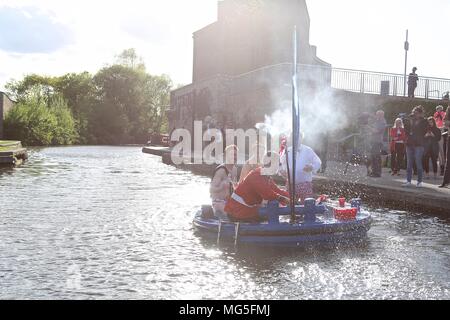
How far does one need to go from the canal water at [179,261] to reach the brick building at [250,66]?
1821 centimetres

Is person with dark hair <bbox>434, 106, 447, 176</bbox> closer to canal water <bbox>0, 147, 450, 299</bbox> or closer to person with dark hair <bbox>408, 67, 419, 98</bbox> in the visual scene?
canal water <bbox>0, 147, 450, 299</bbox>

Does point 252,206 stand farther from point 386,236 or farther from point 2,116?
point 2,116

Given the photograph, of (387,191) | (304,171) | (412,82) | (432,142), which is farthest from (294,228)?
(412,82)

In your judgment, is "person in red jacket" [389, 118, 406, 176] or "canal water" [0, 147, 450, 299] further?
"person in red jacket" [389, 118, 406, 176]

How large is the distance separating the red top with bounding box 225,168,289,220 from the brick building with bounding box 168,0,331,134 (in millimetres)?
20265

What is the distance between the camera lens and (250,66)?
39.9 metres

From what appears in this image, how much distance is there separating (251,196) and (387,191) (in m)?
6.21

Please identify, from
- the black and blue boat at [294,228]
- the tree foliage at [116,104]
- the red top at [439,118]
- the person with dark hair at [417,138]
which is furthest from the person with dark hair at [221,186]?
the tree foliage at [116,104]

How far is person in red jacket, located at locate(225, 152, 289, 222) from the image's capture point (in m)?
8.35

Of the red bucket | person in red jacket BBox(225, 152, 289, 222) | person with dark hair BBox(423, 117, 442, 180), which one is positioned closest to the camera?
person in red jacket BBox(225, 152, 289, 222)

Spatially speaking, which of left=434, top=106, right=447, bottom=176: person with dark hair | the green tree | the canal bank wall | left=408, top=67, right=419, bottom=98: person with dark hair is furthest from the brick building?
the green tree

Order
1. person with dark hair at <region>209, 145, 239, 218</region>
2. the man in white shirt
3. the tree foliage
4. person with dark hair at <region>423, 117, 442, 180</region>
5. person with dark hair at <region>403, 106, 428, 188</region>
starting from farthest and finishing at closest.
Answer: the tree foliage, person with dark hair at <region>423, 117, 442, 180</region>, person with dark hair at <region>403, 106, 428, 188</region>, the man in white shirt, person with dark hair at <region>209, 145, 239, 218</region>

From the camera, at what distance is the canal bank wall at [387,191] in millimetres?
12195

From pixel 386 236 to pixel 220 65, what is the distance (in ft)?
115
